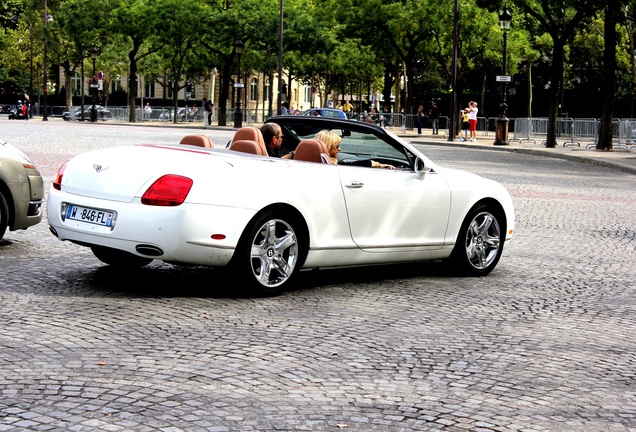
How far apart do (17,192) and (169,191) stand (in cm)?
290

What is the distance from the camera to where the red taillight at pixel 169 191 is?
26.3 feet

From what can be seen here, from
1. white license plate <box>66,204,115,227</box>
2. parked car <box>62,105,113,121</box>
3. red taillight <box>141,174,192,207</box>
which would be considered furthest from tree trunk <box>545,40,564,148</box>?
parked car <box>62,105,113,121</box>

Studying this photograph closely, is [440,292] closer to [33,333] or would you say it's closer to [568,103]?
[33,333]

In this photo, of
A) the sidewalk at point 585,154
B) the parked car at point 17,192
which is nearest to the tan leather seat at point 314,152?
the parked car at point 17,192

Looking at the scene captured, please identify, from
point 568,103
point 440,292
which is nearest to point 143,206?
point 440,292

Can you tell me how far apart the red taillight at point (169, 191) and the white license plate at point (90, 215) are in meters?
0.36

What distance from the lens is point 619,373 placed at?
251 inches

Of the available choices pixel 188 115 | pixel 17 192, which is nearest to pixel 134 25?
pixel 188 115

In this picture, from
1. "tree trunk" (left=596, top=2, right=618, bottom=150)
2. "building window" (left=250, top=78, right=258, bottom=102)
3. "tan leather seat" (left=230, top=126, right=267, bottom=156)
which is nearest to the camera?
"tan leather seat" (left=230, top=126, right=267, bottom=156)

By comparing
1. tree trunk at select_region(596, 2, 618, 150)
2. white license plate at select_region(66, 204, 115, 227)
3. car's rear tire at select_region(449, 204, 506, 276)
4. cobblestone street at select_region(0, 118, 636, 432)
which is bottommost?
cobblestone street at select_region(0, 118, 636, 432)

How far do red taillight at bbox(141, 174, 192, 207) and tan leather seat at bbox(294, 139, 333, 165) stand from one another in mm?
1354

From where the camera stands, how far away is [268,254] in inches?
331

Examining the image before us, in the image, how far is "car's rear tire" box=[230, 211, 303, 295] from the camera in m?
8.23

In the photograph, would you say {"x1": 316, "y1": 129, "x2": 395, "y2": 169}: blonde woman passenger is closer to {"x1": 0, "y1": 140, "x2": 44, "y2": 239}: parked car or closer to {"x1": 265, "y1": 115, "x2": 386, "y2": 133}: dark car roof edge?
{"x1": 265, "y1": 115, "x2": 386, "y2": 133}: dark car roof edge
